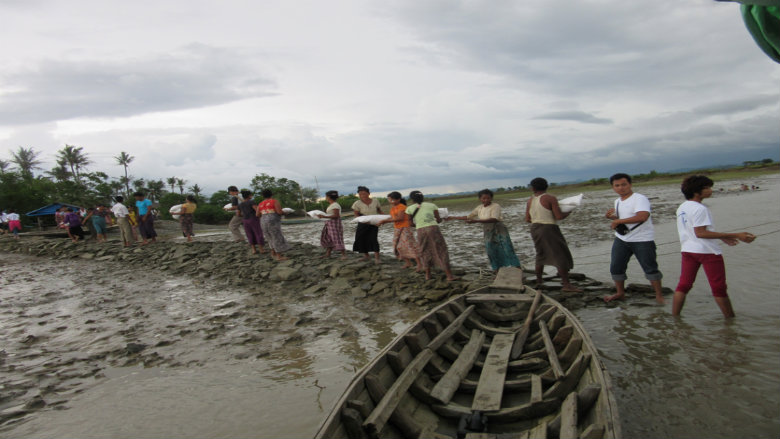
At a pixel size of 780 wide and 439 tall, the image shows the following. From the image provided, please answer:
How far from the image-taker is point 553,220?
22.0 ft

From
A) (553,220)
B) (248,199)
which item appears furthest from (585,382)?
(248,199)

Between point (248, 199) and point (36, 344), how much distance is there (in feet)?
18.6

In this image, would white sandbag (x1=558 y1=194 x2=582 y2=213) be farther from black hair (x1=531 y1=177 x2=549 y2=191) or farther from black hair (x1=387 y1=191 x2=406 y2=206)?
black hair (x1=387 y1=191 x2=406 y2=206)

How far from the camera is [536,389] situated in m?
3.39

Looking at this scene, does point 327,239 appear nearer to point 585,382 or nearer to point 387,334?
point 387,334

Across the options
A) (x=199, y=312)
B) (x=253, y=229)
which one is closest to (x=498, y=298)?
(x=199, y=312)

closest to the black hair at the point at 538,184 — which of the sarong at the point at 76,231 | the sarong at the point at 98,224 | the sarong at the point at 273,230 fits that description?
the sarong at the point at 273,230

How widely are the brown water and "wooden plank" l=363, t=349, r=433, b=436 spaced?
3.46ft

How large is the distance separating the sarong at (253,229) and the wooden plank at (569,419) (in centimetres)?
1011

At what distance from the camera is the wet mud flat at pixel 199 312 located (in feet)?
17.9

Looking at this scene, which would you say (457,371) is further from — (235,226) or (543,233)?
(235,226)

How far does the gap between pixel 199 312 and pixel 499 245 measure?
5939 millimetres

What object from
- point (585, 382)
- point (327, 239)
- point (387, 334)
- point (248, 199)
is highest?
point (248, 199)

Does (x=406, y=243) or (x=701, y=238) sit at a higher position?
(x=701, y=238)
